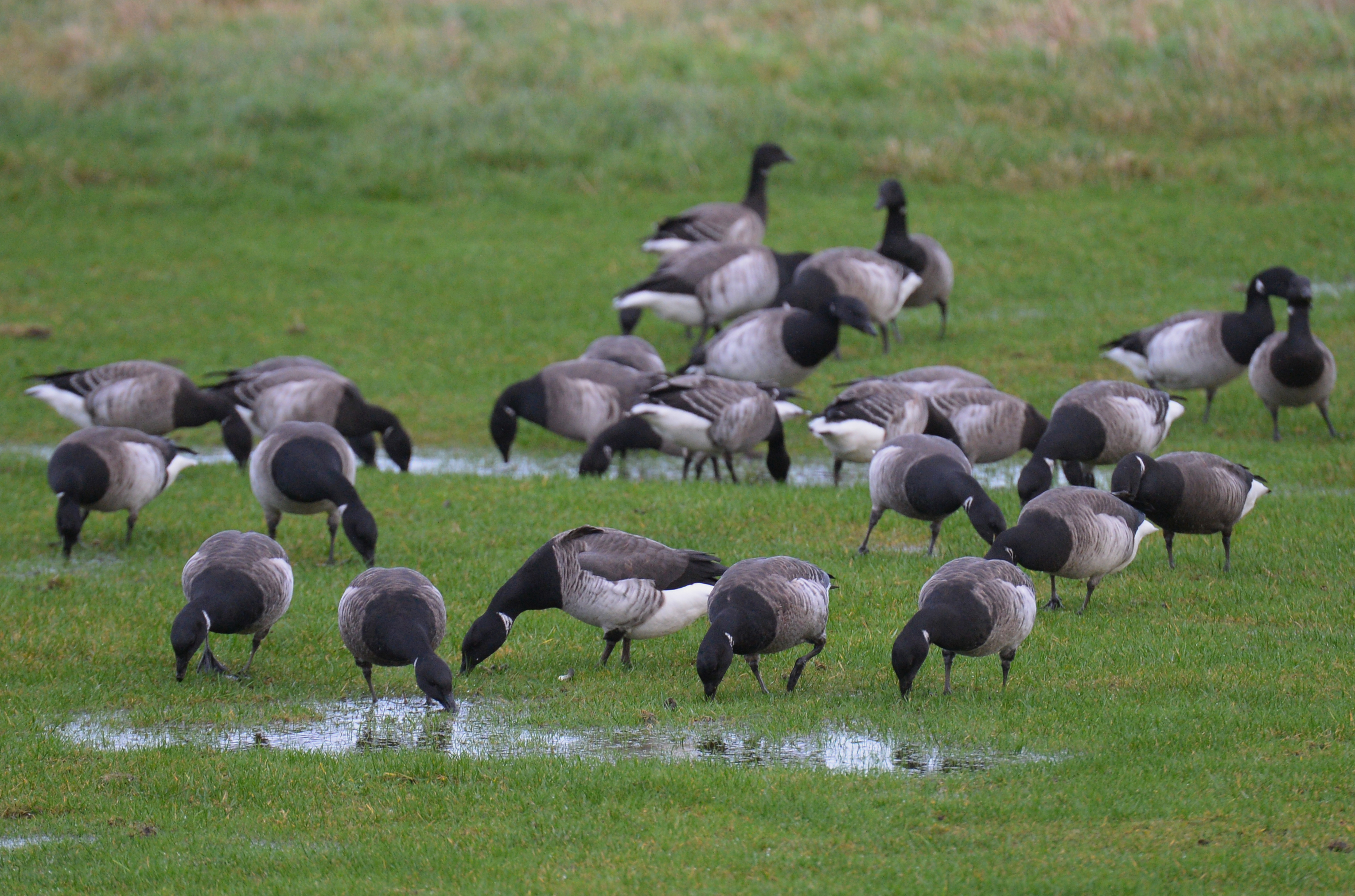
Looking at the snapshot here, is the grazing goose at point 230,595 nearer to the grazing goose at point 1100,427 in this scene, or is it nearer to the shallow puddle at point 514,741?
the shallow puddle at point 514,741

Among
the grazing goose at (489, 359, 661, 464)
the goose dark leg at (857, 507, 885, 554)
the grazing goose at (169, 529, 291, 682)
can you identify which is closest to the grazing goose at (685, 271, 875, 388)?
the grazing goose at (489, 359, 661, 464)

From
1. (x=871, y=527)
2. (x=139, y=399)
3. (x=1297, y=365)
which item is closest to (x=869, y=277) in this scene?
(x=1297, y=365)

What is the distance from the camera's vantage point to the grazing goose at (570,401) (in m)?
16.2

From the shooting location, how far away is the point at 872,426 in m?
13.0

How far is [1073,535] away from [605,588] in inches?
120

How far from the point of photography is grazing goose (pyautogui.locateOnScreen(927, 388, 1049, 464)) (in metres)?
13.4

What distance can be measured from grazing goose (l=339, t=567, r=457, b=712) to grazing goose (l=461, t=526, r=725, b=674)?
339mm

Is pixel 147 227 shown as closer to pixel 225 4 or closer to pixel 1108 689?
pixel 225 4

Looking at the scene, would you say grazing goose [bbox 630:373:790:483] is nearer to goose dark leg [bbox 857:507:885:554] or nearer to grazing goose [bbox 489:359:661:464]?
grazing goose [bbox 489:359:661:464]

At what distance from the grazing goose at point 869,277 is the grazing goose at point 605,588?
31.4ft

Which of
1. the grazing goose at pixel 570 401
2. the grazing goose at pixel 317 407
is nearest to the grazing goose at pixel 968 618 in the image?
the grazing goose at pixel 570 401

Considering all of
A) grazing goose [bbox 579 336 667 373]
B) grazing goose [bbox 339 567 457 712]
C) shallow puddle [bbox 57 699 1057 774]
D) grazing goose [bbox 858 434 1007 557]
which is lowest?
grazing goose [bbox 579 336 667 373]

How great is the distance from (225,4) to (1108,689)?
34559 millimetres

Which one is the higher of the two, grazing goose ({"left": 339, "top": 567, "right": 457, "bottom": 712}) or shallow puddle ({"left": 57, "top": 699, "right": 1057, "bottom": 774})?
grazing goose ({"left": 339, "top": 567, "right": 457, "bottom": 712})
